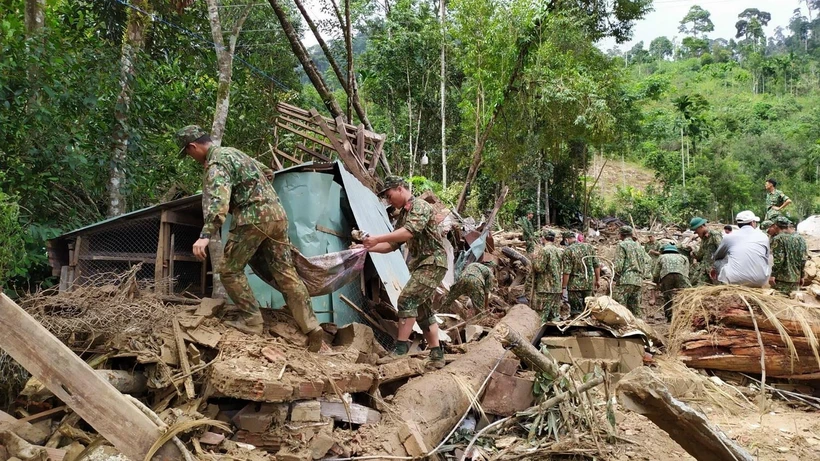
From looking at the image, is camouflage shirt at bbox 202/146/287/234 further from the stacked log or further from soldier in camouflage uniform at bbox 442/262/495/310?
the stacked log

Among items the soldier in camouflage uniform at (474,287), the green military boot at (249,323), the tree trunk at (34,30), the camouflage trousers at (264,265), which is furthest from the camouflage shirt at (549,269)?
the tree trunk at (34,30)

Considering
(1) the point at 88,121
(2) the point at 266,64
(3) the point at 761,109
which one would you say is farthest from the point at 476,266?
(3) the point at 761,109

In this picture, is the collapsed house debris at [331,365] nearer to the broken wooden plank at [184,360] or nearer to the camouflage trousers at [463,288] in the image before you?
the broken wooden plank at [184,360]

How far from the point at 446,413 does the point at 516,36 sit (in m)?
14.4

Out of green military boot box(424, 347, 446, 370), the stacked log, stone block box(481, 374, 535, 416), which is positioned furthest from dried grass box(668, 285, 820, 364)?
green military boot box(424, 347, 446, 370)

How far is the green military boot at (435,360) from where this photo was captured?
19.2 ft

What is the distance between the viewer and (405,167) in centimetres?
2338

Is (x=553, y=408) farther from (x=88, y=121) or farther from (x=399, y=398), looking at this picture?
(x=88, y=121)

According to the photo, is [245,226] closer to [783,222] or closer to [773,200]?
[783,222]

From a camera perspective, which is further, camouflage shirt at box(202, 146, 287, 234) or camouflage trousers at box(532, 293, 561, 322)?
camouflage trousers at box(532, 293, 561, 322)

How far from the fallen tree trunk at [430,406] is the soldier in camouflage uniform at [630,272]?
477 centimetres

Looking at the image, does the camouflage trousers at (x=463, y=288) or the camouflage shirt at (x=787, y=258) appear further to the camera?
the camouflage trousers at (x=463, y=288)

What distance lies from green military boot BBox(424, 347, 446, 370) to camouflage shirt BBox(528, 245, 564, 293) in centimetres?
475

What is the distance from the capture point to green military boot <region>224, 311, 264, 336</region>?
4523 mm
